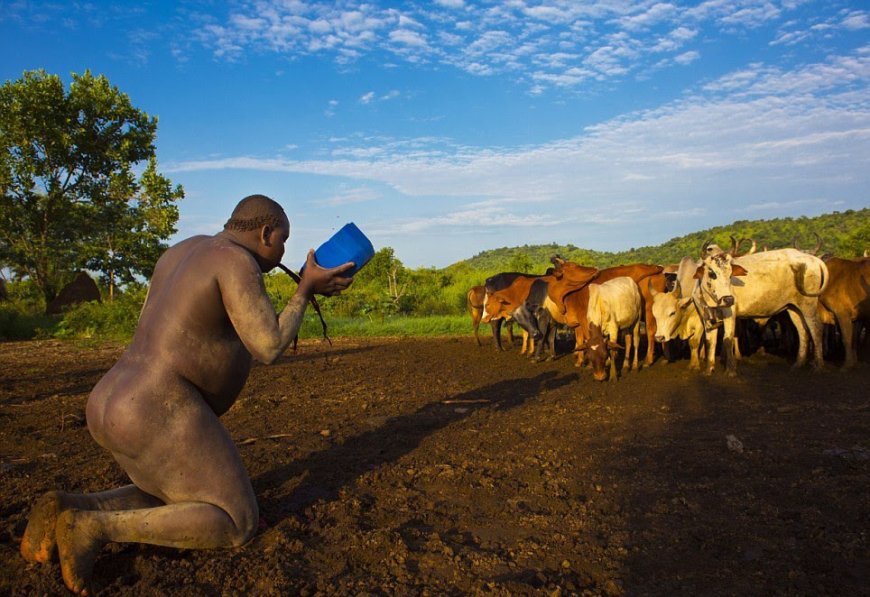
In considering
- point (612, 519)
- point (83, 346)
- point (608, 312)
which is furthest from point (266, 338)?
point (83, 346)

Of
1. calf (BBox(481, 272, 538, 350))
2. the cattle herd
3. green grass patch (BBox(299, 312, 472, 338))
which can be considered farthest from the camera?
green grass patch (BBox(299, 312, 472, 338))

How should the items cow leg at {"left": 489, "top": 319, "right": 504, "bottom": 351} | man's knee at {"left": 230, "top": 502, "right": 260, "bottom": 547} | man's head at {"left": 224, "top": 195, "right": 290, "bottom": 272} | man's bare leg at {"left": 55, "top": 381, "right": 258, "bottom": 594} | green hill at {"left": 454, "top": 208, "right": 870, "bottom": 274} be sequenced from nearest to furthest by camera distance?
man's bare leg at {"left": 55, "top": 381, "right": 258, "bottom": 594} < man's knee at {"left": 230, "top": 502, "right": 260, "bottom": 547} < man's head at {"left": 224, "top": 195, "right": 290, "bottom": 272} < cow leg at {"left": 489, "top": 319, "right": 504, "bottom": 351} < green hill at {"left": 454, "top": 208, "right": 870, "bottom": 274}

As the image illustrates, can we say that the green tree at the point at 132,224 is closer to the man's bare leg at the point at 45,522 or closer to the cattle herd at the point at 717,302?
the cattle herd at the point at 717,302

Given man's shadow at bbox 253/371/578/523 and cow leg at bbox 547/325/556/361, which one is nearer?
man's shadow at bbox 253/371/578/523

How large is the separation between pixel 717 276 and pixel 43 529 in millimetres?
9134

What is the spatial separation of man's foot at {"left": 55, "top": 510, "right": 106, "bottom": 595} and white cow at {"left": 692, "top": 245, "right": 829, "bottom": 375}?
8.91 metres

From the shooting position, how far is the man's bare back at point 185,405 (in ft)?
11.0

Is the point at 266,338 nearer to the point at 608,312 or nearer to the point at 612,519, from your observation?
the point at 612,519

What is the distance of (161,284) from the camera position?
142 inches

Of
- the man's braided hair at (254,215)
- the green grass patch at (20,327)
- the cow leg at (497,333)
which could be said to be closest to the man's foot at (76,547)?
the man's braided hair at (254,215)

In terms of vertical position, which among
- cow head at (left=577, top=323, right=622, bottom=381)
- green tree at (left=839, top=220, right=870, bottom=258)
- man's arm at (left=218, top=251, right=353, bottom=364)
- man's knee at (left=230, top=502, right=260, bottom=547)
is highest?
green tree at (left=839, top=220, right=870, bottom=258)

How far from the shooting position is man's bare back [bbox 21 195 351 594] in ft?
11.0

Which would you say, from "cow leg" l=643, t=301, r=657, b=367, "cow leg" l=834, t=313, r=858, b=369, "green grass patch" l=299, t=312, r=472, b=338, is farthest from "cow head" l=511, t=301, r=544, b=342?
"green grass patch" l=299, t=312, r=472, b=338

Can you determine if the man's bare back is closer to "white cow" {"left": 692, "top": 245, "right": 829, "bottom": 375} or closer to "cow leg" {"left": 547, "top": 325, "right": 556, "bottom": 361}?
"white cow" {"left": 692, "top": 245, "right": 829, "bottom": 375}
